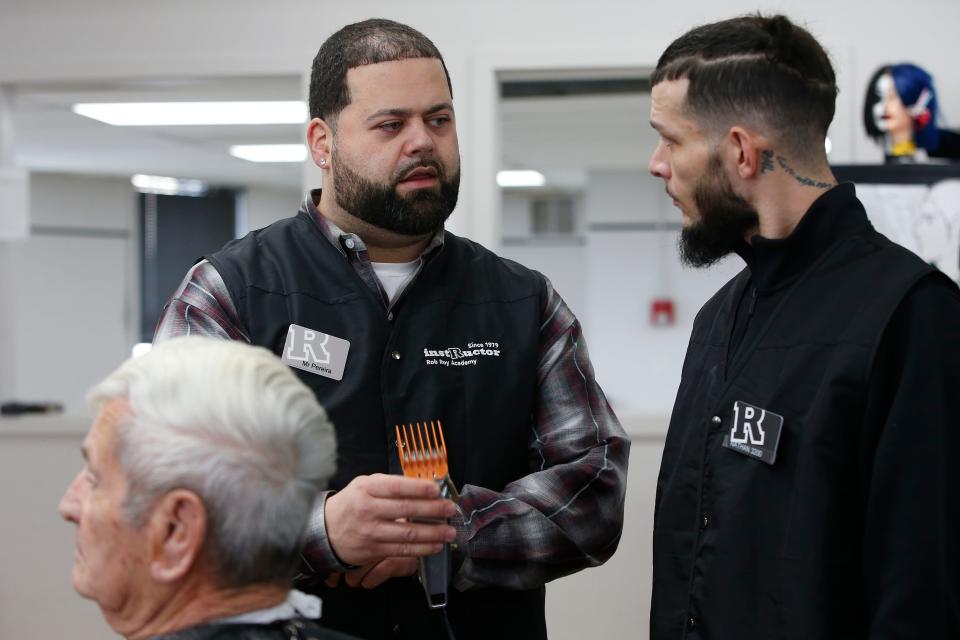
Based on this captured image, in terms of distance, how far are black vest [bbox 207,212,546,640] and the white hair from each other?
49 cm

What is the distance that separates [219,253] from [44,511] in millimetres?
2564

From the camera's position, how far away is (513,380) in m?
1.65

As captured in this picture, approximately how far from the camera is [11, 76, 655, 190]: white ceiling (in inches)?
196

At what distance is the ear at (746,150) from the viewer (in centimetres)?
141

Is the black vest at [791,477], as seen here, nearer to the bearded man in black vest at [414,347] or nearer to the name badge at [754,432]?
the name badge at [754,432]

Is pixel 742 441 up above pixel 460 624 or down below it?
above

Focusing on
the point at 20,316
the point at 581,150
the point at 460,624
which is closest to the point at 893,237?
the point at 460,624

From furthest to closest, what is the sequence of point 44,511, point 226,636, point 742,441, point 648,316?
point 648,316 → point 44,511 → point 742,441 → point 226,636

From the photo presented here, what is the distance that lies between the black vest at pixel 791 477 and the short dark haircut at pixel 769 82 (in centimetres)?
17

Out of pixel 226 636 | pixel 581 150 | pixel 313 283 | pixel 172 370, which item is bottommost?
pixel 226 636

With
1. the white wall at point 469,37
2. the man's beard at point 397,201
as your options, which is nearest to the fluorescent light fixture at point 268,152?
the white wall at point 469,37

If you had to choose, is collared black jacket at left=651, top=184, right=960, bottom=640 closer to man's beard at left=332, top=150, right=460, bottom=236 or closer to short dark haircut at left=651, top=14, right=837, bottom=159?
short dark haircut at left=651, top=14, right=837, bottom=159

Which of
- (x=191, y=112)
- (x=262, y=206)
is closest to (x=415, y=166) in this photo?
(x=191, y=112)

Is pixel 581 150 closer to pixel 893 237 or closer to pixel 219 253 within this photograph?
pixel 893 237
